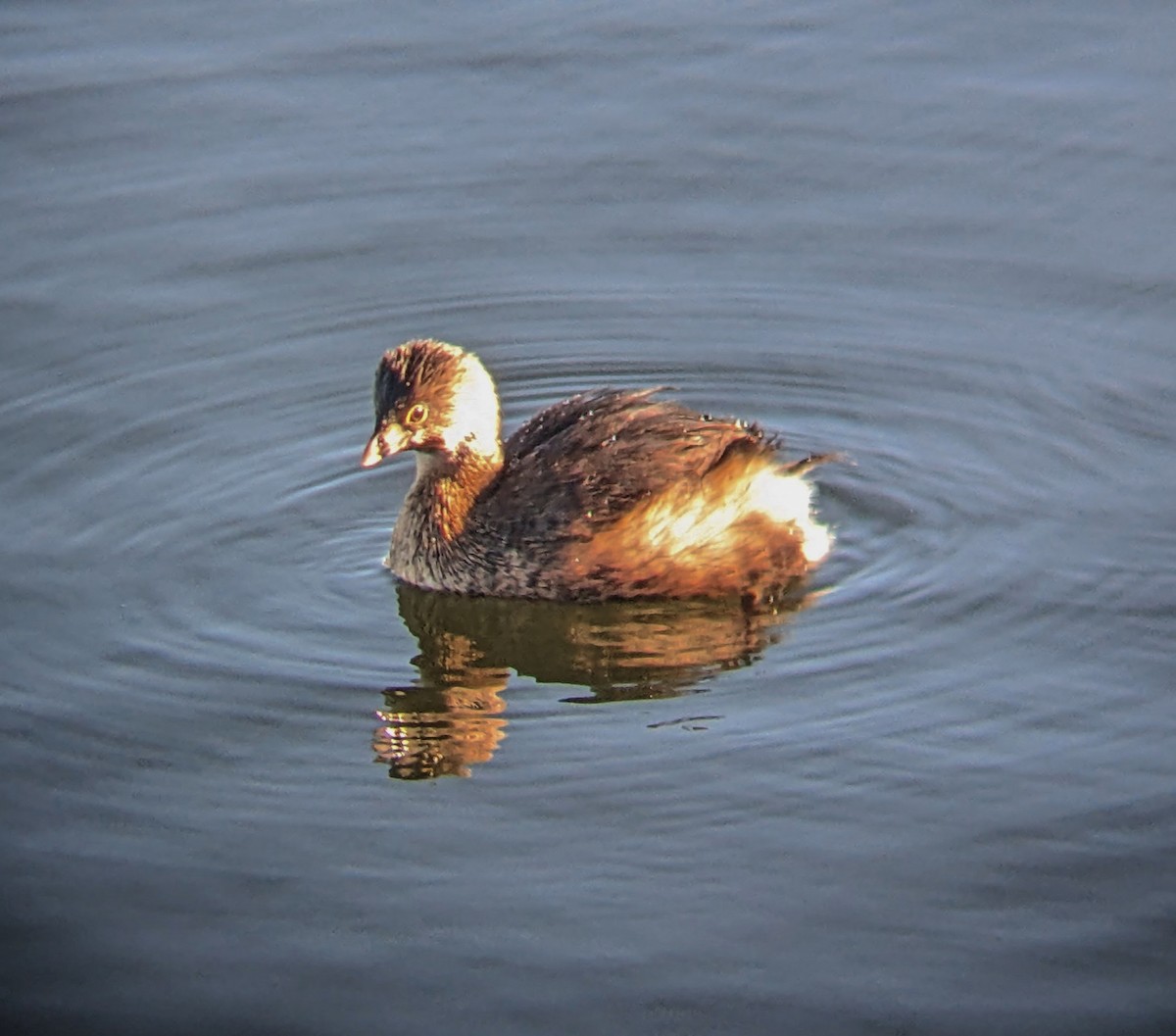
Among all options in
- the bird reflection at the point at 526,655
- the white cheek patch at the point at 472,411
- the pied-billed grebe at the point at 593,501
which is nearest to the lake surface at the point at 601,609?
the bird reflection at the point at 526,655

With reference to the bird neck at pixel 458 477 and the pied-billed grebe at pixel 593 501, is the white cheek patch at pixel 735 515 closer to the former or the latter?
the pied-billed grebe at pixel 593 501

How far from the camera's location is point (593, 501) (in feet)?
25.7

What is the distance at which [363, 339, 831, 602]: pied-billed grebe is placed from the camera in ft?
25.7

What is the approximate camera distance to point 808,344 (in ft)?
30.5

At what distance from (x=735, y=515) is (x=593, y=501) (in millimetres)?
485

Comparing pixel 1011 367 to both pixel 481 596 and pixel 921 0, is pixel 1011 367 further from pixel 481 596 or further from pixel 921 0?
pixel 921 0

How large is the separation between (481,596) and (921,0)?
469cm

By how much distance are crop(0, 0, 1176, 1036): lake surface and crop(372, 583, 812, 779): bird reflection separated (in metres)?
0.02

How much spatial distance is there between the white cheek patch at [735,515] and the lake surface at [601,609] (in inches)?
A: 6.6

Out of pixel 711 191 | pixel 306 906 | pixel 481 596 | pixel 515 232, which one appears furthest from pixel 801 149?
pixel 306 906

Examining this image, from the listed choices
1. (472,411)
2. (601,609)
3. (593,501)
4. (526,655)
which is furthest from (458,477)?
(526,655)

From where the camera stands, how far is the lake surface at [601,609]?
5902mm

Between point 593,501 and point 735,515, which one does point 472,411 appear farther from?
point 735,515

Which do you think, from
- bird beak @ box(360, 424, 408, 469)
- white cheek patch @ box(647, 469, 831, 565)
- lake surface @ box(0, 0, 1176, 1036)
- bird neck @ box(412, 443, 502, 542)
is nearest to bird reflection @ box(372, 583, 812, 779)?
lake surface @ box(0, 0, 1176, 1036)
